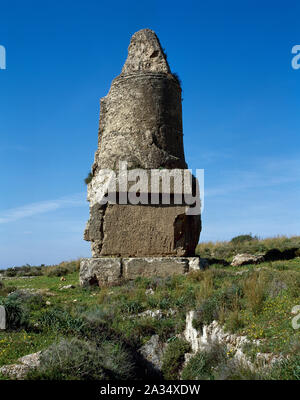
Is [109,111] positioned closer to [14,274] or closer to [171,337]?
[171,337]

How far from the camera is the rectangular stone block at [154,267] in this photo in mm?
9031

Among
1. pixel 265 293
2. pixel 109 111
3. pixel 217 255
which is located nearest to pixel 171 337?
pixel 265 293

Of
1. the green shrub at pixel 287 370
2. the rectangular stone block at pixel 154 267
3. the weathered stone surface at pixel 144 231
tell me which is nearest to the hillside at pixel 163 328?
the green shrub at pixel 287 370

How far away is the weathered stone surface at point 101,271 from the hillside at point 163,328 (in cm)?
53

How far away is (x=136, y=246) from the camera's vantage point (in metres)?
9.36

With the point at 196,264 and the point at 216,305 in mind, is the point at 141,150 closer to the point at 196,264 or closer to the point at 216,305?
the point at 196,264

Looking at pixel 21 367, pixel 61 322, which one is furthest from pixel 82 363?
pixel 61 322

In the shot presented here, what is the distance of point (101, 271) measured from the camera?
9.26 m

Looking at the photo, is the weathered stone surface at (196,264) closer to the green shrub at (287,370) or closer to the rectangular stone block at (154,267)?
the rectangular stone block at (154,267)

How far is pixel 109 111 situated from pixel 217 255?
7.39 m

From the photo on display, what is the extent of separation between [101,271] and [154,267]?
4.15 feet

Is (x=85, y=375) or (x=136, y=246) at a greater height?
(x=136, y=246)

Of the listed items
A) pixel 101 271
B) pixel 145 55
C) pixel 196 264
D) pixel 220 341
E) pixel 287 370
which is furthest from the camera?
pixel 145 55

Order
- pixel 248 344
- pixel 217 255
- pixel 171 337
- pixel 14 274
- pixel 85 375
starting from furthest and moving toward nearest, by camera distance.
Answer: pixel 14 274 → pixel 217 255 → pixel 171 337 → pixel 248 344 → pixel 85 375
